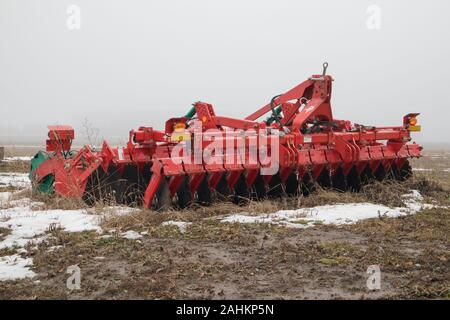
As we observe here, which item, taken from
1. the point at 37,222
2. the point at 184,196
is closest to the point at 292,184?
the point at 184,196

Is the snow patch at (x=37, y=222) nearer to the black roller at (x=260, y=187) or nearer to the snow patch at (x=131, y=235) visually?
the snow patch at (x=131, y=235)

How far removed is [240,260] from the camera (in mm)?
5504

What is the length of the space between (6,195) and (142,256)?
6.37 metres

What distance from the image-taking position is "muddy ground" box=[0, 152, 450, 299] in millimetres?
4520

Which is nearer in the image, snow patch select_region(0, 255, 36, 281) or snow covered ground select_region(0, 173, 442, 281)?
snow patch select_region(0, 255, 36, 281)

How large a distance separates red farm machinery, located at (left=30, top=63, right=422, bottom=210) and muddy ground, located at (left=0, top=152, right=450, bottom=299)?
785mm

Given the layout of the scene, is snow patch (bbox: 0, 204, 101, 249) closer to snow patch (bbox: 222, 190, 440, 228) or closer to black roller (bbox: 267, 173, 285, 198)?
snow patch (bbox: 222, 190, 440, 228)

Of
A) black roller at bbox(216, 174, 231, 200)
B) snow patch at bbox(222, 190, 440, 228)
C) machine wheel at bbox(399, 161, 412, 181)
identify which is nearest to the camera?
snow patch at bbox(222, 190, 440, 228)

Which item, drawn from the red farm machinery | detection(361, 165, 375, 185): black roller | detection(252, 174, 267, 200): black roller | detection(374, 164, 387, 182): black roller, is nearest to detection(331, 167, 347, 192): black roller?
the red farm machinery

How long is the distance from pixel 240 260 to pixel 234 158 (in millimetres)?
3216

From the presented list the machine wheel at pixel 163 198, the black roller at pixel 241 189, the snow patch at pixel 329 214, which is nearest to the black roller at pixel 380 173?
the snow patch at pixel 329 214

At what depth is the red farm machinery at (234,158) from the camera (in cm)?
828

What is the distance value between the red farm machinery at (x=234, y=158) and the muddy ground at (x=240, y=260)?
2.58 feet

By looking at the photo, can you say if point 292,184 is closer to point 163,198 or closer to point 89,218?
point 163,198
